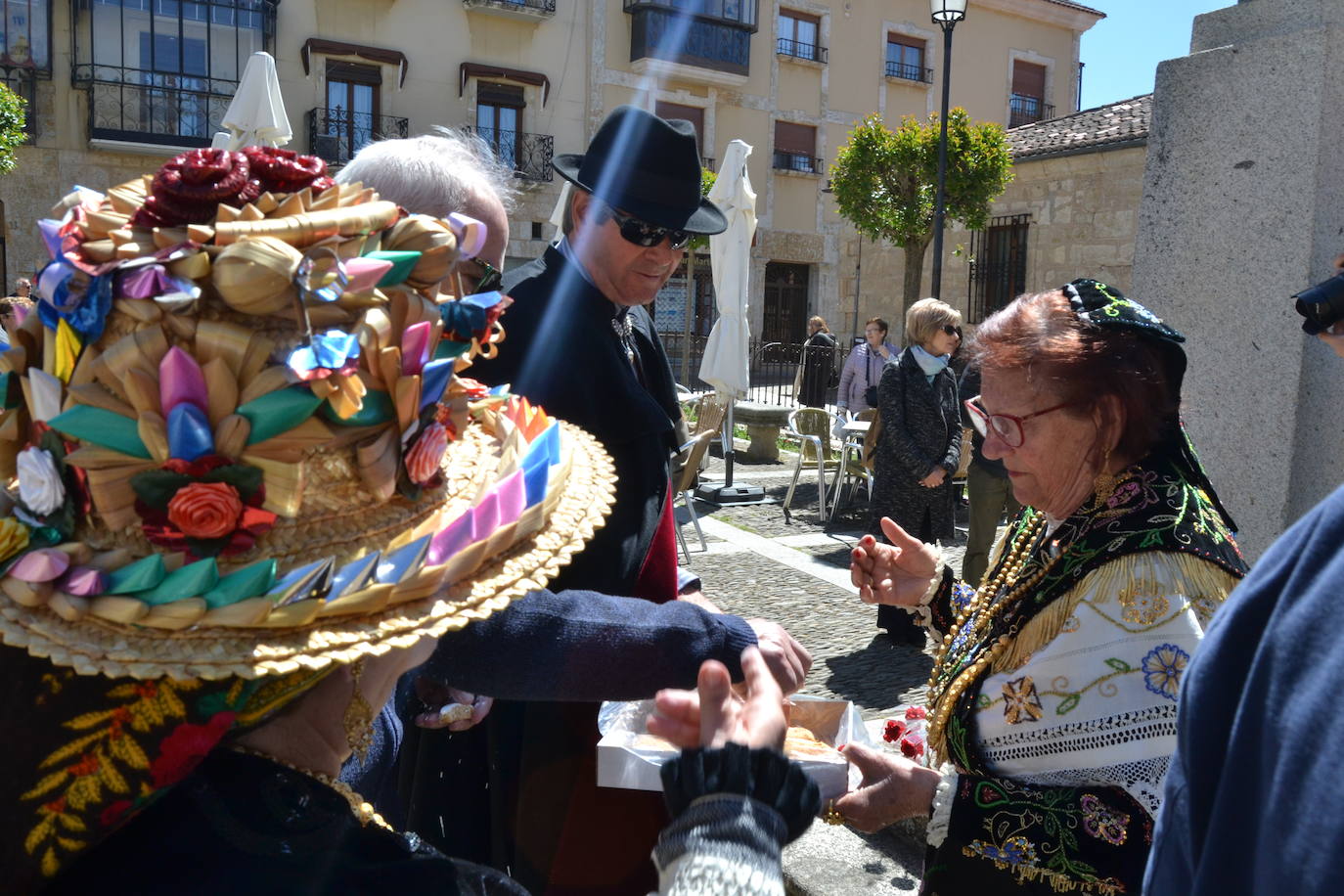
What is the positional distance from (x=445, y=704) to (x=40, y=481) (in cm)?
116

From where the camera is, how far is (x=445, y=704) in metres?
2.07

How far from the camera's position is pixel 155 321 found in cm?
100

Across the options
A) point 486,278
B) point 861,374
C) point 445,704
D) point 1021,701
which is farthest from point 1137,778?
point 861,374

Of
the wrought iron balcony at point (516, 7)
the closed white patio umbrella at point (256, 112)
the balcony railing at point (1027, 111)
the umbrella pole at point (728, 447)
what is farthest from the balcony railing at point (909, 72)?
the closed white patio umbrella at point (256, 112)

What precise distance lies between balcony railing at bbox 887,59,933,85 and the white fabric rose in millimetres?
31302

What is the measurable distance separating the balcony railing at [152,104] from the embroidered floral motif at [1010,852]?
22752 mm

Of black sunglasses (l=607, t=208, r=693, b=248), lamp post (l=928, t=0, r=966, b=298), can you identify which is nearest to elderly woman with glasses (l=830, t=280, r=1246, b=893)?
black sunglasses (l=607, t=208, r=693, b=248)

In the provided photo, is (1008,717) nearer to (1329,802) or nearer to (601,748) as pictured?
(601,748)

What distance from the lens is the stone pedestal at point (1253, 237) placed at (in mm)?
3191

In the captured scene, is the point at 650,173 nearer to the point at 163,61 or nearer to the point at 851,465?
the point at 851,465

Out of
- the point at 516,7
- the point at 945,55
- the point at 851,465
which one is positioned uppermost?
the point at 516,7

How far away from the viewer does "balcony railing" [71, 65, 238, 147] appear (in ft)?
69.4

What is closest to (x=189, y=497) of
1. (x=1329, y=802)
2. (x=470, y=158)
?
(x=1329, y=802)

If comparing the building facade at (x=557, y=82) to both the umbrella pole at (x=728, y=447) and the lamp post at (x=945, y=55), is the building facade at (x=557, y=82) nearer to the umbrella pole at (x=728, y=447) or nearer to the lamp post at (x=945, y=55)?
the lamp post at (x=945, y=55)
